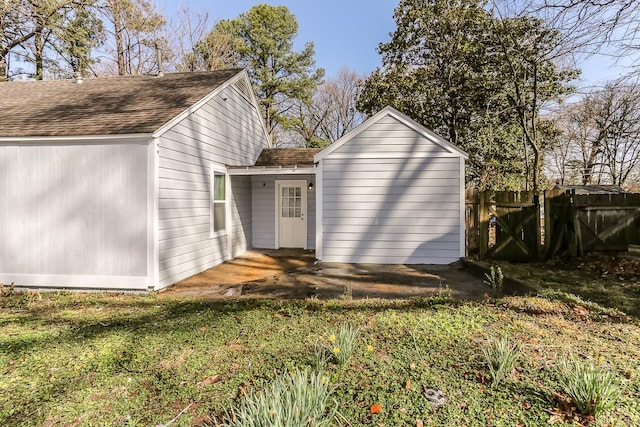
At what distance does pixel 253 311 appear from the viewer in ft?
14.7

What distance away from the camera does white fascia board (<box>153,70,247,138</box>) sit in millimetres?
6142

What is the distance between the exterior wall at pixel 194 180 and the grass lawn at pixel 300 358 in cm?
196

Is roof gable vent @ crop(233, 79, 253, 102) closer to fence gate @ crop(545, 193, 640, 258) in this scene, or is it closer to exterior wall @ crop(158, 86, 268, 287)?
exterior wall @ crop(158, 86, 268, 287)

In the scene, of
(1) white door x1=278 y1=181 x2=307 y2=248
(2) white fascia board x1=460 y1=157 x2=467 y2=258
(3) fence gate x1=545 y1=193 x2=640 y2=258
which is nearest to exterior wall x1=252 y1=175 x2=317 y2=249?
(1) white door x1=278 y1=181 x2=307 y2=248

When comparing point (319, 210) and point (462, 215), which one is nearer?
point (462, 215)

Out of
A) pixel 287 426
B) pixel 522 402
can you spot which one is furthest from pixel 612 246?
pixel 287 426

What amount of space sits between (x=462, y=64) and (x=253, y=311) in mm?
14393

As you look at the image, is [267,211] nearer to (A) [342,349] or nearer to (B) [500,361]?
(A) [342,349]

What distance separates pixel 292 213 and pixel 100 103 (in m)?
5.79

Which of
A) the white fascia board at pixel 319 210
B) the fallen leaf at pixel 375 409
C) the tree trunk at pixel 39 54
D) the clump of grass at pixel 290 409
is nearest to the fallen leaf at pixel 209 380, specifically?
the clump of grass at pixel 290 409

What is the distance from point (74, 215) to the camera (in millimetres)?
6125

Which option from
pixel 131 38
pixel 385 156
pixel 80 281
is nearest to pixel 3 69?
pixel 131 38

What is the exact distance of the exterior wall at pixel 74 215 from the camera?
19.7 ft

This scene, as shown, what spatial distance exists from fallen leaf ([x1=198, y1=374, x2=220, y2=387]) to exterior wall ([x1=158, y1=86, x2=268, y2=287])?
3.85m
